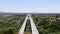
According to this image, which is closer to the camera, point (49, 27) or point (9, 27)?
point (49, 27)

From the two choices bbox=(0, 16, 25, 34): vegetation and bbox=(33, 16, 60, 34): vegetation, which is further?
bbox=(33, 16, 60, 34): vegetation

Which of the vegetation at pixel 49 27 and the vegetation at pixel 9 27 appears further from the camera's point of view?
the vegetation at pixel 49 27

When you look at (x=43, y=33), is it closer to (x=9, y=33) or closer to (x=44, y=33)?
(x=44, y=33)

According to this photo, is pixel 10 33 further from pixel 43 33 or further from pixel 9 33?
pixel 43 33

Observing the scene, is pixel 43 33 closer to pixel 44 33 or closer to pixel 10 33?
pixel 44 33

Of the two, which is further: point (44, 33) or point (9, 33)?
point (44, 33)

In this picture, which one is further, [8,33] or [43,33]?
[43,33]

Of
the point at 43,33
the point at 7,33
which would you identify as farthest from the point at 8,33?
the point at 43,33

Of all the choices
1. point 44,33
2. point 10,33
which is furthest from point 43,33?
point 10,33
